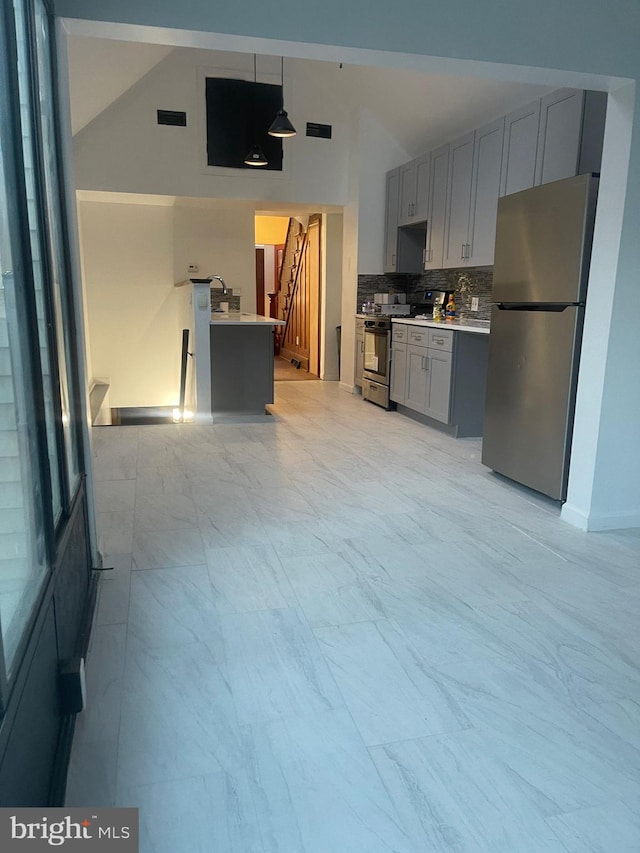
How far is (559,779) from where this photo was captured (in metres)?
1.49

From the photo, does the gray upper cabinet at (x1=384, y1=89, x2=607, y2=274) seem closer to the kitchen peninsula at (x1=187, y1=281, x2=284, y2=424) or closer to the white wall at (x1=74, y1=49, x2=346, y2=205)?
the white wall at (x1=74, y1=49, x2=346, y2=205)

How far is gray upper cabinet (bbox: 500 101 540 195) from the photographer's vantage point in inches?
168

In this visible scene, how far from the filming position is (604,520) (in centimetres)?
313

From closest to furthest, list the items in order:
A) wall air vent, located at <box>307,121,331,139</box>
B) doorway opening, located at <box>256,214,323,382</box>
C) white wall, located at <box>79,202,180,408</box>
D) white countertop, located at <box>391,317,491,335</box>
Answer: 1. white countertop, located at <box>391,317,491,335</box>
2. wall air vent, located at <box>307,121,331,139</box>
3. white wall, located at <box>79,202,180,408</box>
4. doorway opening, located at <box>256,214,323,382</box>

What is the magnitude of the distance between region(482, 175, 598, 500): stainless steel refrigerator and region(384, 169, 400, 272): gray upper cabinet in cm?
301

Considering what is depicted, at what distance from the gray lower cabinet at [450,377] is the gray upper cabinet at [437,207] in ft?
2.74

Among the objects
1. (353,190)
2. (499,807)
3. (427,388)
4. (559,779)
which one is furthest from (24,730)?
(353,190)

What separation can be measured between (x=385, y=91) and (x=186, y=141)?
2128mm

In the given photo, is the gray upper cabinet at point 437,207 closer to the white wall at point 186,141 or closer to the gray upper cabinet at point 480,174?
the gray upper cabinet at point 480,174

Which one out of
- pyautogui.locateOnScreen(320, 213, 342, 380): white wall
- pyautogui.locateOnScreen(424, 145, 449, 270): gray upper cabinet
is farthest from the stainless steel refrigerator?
pyautogui.locateOnScreen(320, 213, 342, 380): white wall

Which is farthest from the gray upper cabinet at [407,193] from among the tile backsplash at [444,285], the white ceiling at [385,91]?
the tile backsplash at [444,285]

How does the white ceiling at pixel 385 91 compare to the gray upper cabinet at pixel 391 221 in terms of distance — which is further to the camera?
the gray upper cabinet at pixel 391 221

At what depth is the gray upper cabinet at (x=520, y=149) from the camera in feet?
14.0

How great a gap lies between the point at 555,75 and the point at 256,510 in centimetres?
253
